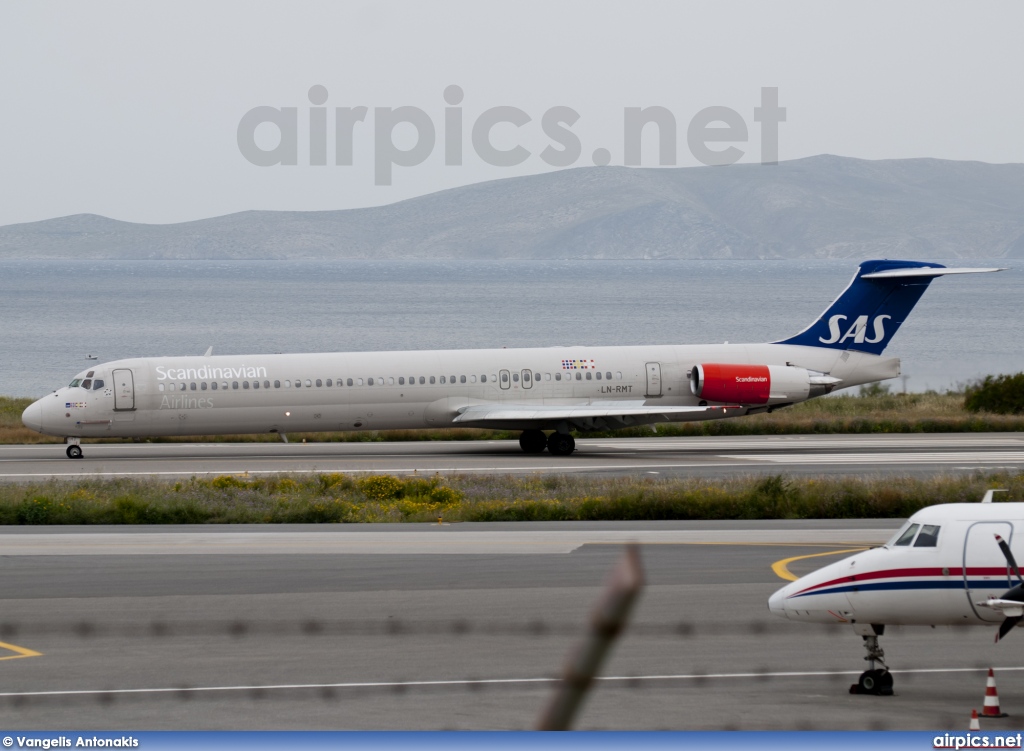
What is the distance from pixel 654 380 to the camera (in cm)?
4100

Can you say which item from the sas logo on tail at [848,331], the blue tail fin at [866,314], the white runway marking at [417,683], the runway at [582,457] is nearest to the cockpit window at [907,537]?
the white runway marking at [417,683]

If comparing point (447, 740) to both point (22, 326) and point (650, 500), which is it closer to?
point (650, 500)

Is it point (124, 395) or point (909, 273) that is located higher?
point (909, 273)

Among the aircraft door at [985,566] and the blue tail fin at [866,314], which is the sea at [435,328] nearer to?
Answer: the blue tail fin at [866,314]

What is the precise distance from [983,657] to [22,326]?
500ft

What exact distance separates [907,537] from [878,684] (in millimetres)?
1617

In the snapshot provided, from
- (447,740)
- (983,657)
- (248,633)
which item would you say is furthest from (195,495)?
(447,740)

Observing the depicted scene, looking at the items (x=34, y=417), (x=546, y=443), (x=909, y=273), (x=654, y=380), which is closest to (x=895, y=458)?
(x=909, y=273)

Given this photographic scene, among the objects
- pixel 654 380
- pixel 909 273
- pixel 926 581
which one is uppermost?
pixel 909 273

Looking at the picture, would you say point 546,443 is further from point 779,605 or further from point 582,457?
point 779,605

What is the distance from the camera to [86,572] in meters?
20.9

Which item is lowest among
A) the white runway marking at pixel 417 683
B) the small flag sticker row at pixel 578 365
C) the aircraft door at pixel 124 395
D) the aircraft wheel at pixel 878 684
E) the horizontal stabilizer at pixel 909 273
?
the white runway marking at pixel 417 683

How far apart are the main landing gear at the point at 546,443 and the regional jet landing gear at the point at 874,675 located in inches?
1064

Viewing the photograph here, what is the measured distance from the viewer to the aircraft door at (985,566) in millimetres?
13148
